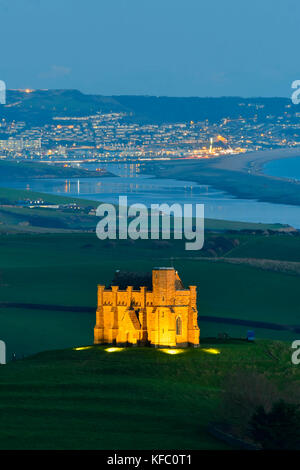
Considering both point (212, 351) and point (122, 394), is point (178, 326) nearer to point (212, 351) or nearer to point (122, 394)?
point (212, 351)

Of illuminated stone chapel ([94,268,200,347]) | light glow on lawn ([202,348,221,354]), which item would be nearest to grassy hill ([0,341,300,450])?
light glow on lawn ([202,348,221,354])

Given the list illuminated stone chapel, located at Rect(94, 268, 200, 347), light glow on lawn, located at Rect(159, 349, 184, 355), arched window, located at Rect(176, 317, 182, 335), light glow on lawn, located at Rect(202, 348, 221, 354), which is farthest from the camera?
arched window, located at Rect(176, 317, 182, 335)

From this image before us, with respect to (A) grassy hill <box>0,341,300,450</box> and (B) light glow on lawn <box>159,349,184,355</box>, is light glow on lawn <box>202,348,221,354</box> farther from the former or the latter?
(B) light glow on lawn <box>159,349,184,355</box>

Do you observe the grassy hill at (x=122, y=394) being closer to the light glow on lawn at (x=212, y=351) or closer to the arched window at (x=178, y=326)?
the light glow on lawn at (x=212, y=351)

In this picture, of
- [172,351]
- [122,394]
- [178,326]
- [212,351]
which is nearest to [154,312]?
[178,326]

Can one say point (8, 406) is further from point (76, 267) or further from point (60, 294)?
point (76, 267)

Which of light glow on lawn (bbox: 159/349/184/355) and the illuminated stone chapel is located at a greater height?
the illuminated stone chapel

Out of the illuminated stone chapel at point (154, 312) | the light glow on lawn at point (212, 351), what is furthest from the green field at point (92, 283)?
the light glow on lawn at point (212, 351)
